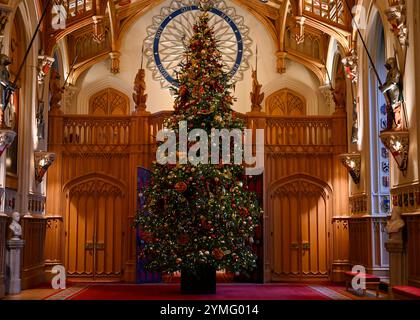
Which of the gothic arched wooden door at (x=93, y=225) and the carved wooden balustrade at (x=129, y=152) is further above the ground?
the carved wooden balustrade at (x=129, y=152)

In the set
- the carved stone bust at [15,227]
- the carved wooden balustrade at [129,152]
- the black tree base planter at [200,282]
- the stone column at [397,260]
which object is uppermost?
the carved wooden balustrade at [129,152]

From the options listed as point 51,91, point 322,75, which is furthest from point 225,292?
point 322,75

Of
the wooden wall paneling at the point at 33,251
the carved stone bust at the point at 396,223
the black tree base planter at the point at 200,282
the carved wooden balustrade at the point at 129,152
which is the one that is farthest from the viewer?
the carved wooden balustrade at the point at 129,152

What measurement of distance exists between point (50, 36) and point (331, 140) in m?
6.88

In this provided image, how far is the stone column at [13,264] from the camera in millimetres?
11570

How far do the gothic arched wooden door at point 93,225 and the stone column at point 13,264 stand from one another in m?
2.97

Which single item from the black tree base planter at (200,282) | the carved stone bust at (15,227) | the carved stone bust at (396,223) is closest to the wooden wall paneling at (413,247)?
the carved stone bust at (396,223)

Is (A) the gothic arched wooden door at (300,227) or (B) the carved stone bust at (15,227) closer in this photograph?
(B) the carved stone bust at (15,227)

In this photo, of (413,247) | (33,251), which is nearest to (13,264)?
(33,251)

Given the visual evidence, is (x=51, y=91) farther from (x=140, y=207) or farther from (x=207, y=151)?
(x=207, y=151)

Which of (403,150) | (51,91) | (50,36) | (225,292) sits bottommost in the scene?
(225,292)

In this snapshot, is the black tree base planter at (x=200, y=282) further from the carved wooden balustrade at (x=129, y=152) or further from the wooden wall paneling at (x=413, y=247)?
the wooden wall paneling at (x=413, y=247)

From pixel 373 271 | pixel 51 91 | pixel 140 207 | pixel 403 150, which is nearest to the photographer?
pixel 403 150

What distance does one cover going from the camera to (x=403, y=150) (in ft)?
34.5
